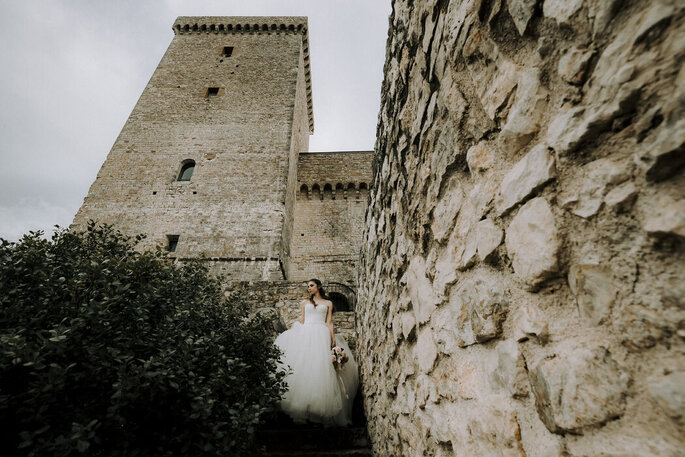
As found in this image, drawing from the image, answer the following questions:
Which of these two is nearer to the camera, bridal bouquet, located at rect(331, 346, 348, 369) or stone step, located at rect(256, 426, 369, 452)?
stone step, located at rect(256, 426, 369, 452)

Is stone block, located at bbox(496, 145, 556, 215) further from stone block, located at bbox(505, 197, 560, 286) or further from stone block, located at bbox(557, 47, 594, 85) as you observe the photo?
stone block, located at bbox(557, 47, 594, 85)

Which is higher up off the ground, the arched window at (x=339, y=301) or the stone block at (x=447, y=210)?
the arched window at (x=339, y=301)

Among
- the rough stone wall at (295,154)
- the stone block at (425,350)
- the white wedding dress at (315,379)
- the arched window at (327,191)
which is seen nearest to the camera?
the stone block at (425,350)

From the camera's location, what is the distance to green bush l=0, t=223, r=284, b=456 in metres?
1.81

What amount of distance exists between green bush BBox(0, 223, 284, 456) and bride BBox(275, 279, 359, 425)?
Answer: 363mm

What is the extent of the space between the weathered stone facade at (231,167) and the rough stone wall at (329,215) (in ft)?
0.15

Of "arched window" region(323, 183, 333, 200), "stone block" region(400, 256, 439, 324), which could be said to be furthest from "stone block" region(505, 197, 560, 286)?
"arched window" region(323, 183, 333, 200)

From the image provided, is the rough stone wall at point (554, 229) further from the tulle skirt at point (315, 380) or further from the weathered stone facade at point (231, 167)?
the weathered stone facade at point (231, 167)

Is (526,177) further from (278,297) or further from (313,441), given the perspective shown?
(278,297)

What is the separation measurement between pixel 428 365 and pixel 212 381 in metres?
1.78

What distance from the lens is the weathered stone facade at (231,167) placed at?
10055 mm

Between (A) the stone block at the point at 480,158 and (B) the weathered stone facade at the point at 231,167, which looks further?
(B) the weathered stone facade at the point at 231,167

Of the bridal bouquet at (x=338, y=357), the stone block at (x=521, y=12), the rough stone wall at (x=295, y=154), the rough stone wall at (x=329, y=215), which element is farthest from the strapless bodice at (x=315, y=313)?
the rough stone wall at (x=329, y=215)

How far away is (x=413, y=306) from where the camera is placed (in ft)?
5.33
